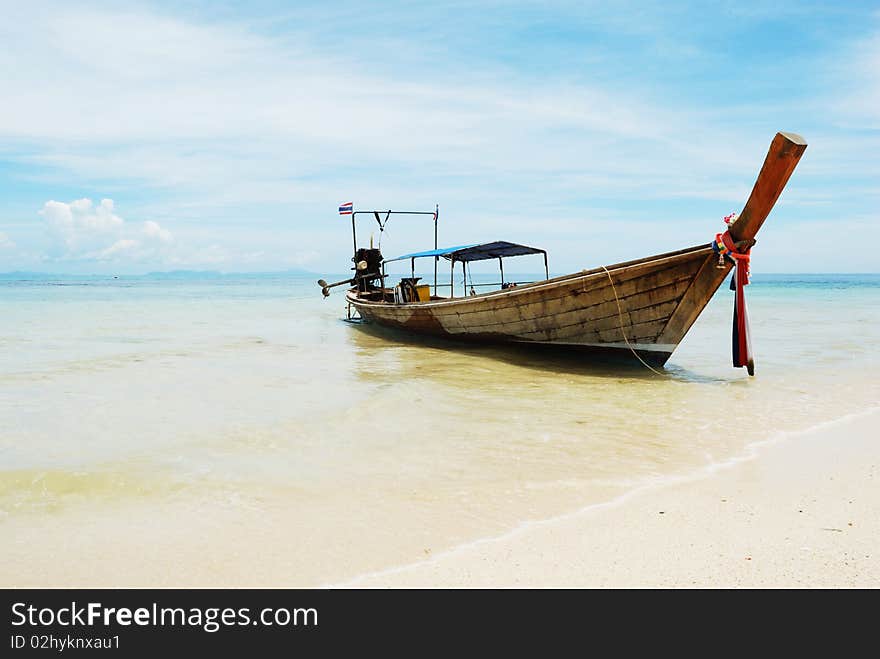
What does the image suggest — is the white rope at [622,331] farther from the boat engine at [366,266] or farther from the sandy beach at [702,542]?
the boat engine at [366,266]

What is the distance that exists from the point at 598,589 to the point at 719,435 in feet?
12.2

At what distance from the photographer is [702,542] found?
3.58 m

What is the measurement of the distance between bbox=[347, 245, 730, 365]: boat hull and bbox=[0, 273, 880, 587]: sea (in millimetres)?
421

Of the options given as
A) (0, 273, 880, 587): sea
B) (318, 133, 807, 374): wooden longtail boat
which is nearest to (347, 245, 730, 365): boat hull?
(318, 133, 807, 374): wooden longtail boat

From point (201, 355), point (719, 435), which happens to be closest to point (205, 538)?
point (719, 435)

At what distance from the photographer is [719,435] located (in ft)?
20.5

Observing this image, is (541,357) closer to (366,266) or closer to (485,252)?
(485,252)

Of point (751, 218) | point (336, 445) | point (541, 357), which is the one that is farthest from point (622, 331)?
point (336, 445)

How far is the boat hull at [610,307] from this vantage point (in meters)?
9.17

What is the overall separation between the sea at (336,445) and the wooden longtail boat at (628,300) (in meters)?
0.46

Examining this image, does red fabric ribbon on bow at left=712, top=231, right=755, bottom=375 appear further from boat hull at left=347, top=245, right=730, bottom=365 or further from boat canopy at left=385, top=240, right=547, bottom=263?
boat canopy at left=385, top=240, right=547, bottom=263

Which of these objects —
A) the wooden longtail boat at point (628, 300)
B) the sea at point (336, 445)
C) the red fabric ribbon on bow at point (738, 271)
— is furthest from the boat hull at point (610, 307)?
the sea at point (336, 445)

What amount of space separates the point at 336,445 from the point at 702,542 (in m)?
3.45

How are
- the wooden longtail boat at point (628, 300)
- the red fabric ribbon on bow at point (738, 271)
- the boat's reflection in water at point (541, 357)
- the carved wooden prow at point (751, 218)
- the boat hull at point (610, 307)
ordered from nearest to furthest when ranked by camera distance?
the carved wooden prow at point (751, 218), the wooden longtail boat at point (628, 300), the red fabric ribbon on bow at point (738, 271), the boat hull at point (610, 307), the boat's reflection in water at point (541, 357)
